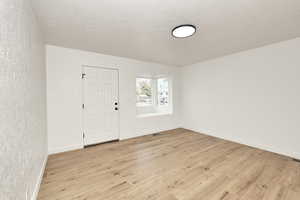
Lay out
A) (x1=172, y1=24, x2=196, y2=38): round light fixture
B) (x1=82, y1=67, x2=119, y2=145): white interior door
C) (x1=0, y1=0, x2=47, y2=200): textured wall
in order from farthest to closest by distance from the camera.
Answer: (x1=82, y1=67, x2=119, y2=145): white interior door, (x1=172, y1=24, x2=196, y2=38): round light fixture, (x1=0, y1=0, x2=47, y2=200): textured wall

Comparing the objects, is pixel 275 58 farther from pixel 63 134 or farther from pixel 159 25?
pixel 63 134

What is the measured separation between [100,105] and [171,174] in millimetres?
2281

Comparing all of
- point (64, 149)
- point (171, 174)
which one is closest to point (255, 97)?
point (171, 174)

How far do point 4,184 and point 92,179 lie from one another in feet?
4.10

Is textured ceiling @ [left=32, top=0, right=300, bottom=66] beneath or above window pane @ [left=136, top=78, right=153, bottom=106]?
above

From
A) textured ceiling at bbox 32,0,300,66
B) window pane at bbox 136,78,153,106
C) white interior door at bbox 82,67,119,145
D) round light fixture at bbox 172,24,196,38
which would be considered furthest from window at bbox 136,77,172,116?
round light fixture at bbox 172,24,196,38

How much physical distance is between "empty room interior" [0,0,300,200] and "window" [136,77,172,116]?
0.54 metres

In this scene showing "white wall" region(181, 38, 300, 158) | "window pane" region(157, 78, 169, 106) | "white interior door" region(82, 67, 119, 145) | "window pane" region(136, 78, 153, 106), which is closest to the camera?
"white wall" region(181, 38, 300, 158)

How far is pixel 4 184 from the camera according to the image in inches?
31.9

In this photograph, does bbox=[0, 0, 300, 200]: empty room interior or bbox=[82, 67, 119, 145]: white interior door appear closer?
bbox=[0, 0, 300, 200]: empty room interior

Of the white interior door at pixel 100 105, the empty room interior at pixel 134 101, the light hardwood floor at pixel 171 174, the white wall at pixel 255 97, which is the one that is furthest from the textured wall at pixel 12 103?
the white wall at pixel 255 97

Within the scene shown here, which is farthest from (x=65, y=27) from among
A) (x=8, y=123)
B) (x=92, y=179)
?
(x=92, y=179)

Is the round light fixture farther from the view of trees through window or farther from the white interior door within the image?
the view of trees through window

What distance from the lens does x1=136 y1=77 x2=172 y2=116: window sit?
475 cm
